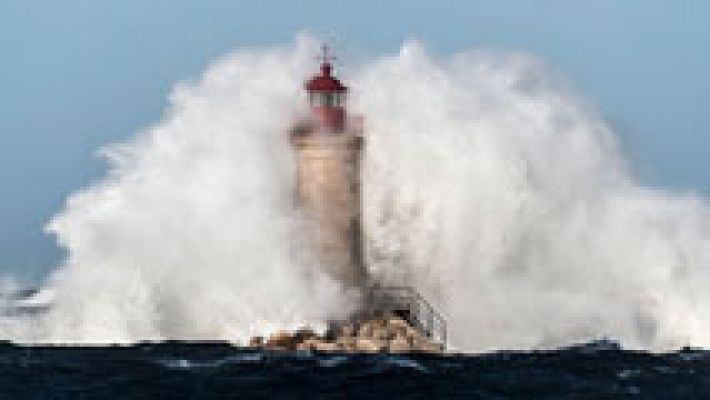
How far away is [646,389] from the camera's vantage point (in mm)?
24547

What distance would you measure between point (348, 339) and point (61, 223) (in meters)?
7.20

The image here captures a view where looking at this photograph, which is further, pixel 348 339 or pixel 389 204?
pixel 389 204

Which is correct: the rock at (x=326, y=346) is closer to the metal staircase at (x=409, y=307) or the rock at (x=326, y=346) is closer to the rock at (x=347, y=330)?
the rock at (x=347, y=330)

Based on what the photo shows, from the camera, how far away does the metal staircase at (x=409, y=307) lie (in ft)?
108

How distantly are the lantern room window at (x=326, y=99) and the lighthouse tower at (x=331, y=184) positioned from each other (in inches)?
3.4

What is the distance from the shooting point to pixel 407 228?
34062mm

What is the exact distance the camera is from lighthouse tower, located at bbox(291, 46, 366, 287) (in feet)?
105

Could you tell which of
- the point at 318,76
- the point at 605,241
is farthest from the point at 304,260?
the point at 605,241

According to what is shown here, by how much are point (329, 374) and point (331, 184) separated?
747cm

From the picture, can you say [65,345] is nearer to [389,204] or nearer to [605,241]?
[389,204]

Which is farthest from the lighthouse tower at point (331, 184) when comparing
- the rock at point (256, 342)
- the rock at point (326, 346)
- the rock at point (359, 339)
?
the rock at point (256, 342)

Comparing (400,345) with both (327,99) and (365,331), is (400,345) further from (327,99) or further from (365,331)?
(327,99)

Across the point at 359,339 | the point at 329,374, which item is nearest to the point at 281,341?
the point at 359,339

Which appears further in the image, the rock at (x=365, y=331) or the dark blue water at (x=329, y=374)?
the rock at (x=365, y=331)
